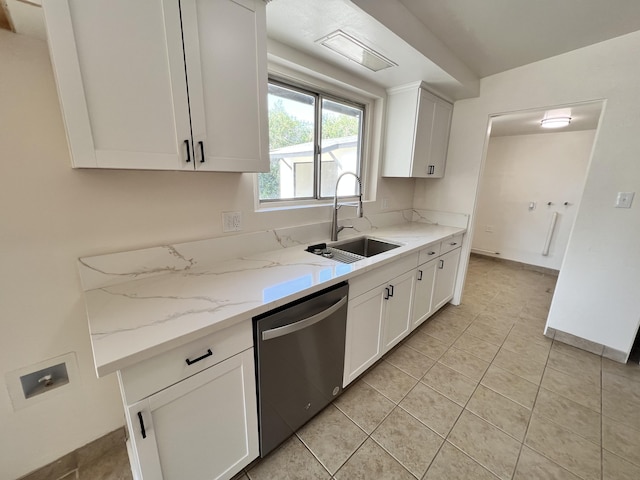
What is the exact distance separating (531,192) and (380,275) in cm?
375

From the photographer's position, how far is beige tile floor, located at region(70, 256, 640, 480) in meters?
1.25

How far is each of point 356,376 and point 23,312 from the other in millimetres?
1696

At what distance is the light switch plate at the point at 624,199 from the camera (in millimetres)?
1852

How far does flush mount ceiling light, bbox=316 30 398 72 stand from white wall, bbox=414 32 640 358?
1.30 meters

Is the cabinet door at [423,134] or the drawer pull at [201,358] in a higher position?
the cabinet door at [423,134]

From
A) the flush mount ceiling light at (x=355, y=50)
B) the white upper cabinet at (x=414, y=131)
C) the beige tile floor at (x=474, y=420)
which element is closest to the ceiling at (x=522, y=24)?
the flush mount ceiling light at (x=355, y=50)

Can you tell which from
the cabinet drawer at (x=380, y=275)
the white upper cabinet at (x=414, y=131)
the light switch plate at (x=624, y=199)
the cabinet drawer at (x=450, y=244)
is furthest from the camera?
the cabinet drawer at (x=450, y=244)

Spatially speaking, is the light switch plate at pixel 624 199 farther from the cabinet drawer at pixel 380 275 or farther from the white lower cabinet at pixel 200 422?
the white lower cabinet at pixel 200 422

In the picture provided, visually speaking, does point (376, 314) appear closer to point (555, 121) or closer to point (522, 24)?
point (522, 24)

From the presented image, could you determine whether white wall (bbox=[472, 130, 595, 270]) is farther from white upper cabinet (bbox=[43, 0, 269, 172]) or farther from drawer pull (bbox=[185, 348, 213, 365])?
drawer pull (bbox=[185, 348, 213, 365])

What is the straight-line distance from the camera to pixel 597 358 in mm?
2094

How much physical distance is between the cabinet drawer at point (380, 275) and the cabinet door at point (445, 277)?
58 cm

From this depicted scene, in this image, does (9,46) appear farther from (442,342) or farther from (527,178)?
(527,178)

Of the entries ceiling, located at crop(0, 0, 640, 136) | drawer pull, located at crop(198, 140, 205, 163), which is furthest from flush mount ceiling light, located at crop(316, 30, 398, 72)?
drawer pull, located at crop(198, 140, 205, 163)
